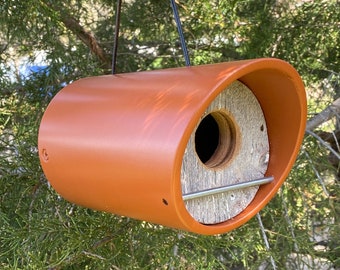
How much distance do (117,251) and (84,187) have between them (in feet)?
1.13

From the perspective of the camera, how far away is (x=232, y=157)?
99 cm

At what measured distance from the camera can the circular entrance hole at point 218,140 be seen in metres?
0.98

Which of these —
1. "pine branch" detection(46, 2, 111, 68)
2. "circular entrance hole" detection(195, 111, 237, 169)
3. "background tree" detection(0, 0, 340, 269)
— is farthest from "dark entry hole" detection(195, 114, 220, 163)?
"pine branch" detection(46, 2, 111, 68)

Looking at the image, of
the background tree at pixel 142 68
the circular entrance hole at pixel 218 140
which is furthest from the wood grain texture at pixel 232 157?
the background tree at pixel 142 68

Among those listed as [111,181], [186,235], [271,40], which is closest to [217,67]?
[111,181]

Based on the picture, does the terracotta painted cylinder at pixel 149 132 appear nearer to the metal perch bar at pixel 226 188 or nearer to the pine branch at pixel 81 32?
the metal perch bar at pixel 226 188

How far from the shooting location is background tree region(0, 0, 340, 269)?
125 cm

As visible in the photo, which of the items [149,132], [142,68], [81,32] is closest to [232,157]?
[149,132]

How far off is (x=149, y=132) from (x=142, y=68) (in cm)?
135

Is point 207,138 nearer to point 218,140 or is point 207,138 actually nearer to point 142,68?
point 218,140

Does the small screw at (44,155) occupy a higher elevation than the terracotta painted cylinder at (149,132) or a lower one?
lower

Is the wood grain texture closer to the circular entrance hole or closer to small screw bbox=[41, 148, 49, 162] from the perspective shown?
the circular entrance hole

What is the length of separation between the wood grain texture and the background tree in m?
0.24

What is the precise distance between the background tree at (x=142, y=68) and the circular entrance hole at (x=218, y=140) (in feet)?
0.82
